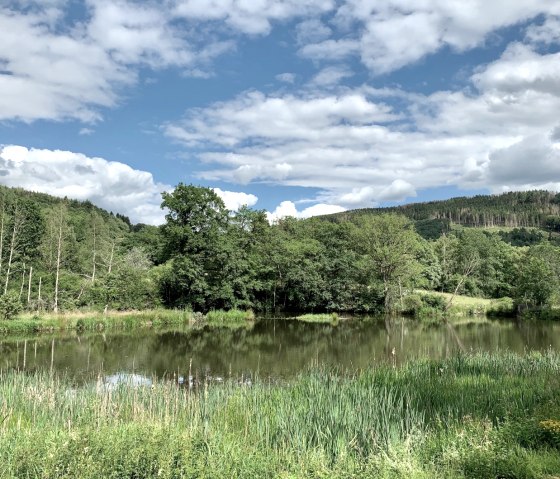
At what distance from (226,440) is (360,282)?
4736 centimetres

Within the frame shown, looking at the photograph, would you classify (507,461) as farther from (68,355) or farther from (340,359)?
(68,355)

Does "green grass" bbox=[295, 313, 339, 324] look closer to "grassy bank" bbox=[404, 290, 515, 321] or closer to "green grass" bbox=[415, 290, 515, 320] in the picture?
"grassy bank" bbox=[404, 290, 515, 321]

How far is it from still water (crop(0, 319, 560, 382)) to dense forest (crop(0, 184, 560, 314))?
9.07 metres

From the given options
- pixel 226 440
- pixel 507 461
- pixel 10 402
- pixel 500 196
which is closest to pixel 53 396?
pixel 10 402

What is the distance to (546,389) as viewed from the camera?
32.2 feet

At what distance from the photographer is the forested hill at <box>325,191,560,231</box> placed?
138 meters

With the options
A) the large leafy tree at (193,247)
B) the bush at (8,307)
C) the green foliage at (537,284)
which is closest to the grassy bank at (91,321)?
the bush at (8,307)

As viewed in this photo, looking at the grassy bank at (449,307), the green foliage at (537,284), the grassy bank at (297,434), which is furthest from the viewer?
the grassy bank at (449,307)

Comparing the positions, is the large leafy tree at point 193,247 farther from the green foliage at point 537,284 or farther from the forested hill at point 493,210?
the forested hill at point 493,210

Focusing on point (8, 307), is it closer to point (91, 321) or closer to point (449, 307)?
point (91, 321)

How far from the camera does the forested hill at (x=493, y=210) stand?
13812cm

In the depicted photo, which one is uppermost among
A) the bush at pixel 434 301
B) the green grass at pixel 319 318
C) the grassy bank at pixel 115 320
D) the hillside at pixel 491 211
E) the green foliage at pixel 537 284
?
the hillside at pixel 491 211

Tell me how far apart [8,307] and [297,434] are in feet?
97.4

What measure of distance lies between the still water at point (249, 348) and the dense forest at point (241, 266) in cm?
907
